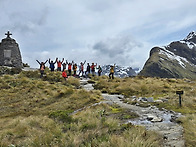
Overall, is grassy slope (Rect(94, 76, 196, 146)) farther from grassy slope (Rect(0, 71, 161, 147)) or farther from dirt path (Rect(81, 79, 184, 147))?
grassy slope (Rect(0, 71, 161, 147))

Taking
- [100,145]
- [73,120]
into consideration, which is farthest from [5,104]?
[100,145]

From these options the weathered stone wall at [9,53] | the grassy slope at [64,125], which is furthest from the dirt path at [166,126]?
the weathered stone wall at [9,53]

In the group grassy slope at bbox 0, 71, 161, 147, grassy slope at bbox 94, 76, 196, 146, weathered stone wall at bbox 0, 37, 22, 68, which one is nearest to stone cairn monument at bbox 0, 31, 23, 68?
weathered stone wall at bbox 0, 37, 22, 68

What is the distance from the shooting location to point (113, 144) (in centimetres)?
451

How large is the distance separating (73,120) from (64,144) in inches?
103

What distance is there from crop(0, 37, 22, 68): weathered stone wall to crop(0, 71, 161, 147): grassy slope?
17349 millimetres

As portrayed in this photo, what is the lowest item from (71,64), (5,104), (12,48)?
(5,104)

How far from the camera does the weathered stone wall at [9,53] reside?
30.6 m

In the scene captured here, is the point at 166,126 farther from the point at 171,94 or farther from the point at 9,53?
the point at 9,53

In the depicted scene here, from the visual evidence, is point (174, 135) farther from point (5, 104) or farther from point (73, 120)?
point (5, 104)

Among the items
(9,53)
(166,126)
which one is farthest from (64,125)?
(9,53)

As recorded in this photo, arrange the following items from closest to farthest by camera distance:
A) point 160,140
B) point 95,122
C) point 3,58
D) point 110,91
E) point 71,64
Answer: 1. point 160,140
2. point 95,122
3. point 110,91
4. point 71,64
5. point 3,58

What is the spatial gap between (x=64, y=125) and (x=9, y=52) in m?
28.7

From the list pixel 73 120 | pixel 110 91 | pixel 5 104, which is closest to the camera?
pixel 73 120
